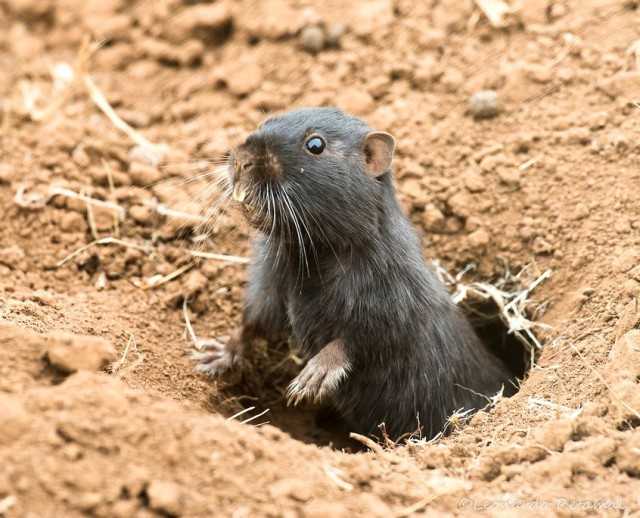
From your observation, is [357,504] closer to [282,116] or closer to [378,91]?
[282,116]

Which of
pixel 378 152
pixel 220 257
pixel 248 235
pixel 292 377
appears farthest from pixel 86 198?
pixel 378 152

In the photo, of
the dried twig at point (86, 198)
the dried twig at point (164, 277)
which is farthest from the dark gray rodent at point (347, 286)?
the dried twig at point (86, 198)

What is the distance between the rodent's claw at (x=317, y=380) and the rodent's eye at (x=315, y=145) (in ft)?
4.19

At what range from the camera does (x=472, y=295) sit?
6793mm

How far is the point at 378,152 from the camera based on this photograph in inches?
211

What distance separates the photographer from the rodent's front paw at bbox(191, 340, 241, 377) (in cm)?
600

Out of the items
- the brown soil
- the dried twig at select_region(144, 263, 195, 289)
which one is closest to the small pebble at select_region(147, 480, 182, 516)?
the brown soil

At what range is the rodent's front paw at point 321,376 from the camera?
17.3 feet

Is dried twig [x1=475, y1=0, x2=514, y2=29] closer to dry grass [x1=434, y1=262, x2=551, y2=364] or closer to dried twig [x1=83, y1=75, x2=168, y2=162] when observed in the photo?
dry grass [x1=434, y1=262, x2=551, y2=364]

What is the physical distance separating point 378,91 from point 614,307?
2862mm

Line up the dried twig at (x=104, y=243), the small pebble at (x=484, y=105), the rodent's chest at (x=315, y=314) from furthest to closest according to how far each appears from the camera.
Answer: the small pebble at (x=484, y=105)
the dried twig at (x=104, y=243)
the rodent's chest at (x=315, y=314)

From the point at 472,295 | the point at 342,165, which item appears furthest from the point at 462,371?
the point at 342,165

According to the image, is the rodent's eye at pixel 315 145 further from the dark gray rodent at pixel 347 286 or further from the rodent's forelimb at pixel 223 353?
the rodent's forelimb at pixel 223 353

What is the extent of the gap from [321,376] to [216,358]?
1.10 metres
